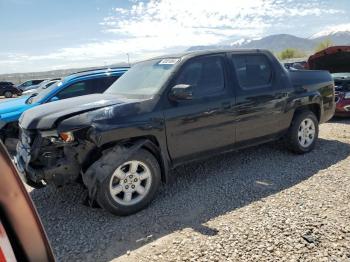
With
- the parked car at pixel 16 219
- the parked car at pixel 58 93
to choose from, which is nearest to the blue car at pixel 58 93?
the parked car at pixel 58 93

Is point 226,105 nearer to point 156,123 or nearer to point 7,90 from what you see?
point 156,123

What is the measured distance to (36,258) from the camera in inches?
49.2

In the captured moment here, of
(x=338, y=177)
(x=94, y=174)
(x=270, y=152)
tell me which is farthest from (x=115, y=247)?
(x=270, y=152)

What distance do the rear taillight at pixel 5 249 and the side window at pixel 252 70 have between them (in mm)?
4209

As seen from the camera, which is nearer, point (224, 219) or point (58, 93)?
point (224, 219)

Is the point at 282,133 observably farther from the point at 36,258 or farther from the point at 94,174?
the point at 36,258

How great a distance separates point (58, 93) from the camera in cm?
707

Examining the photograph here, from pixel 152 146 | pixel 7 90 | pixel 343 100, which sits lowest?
pixel 7 90

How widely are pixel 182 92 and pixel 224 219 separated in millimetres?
1497

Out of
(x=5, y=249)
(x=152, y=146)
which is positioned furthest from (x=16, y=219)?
(x=152, y=146)

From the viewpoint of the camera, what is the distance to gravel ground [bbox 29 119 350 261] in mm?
3125

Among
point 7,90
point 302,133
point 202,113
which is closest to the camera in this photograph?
point 202,113

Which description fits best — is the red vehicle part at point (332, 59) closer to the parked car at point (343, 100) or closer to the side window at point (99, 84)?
the parked car at point (343, 100)

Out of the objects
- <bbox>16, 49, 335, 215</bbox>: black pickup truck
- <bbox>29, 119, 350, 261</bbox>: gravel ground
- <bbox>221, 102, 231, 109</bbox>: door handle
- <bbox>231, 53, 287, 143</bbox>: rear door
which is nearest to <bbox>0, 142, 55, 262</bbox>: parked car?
<bbox>29, 119, 350, 261</bbox>: gravel ground
